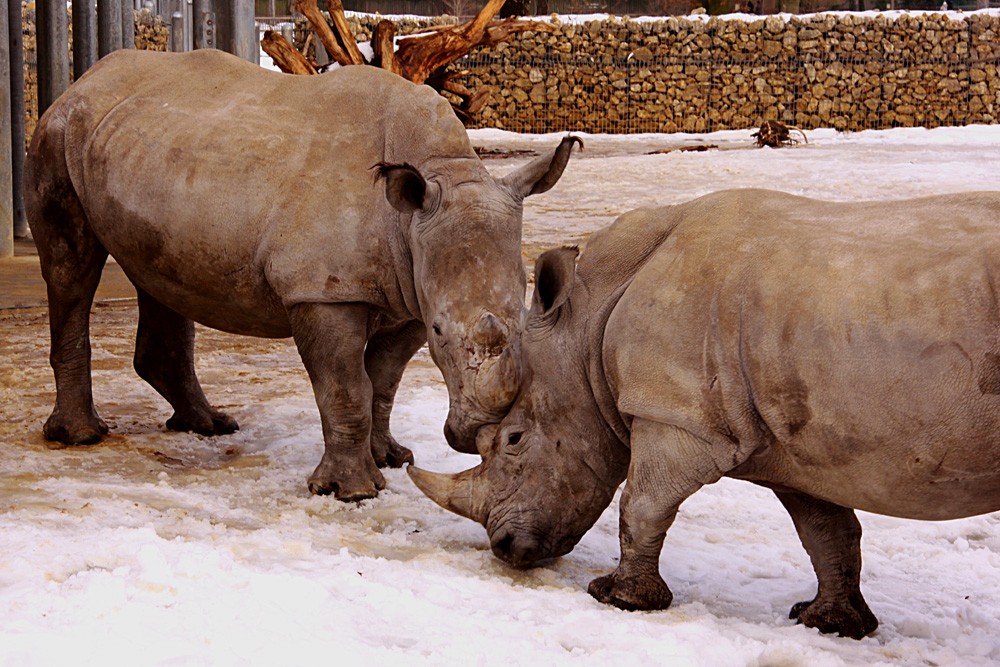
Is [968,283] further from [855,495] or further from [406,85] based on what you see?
[406,85]

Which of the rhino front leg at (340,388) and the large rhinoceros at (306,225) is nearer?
the large rhinoceros at (306,225)

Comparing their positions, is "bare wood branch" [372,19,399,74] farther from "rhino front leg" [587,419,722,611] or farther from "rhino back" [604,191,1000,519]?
"rhino front leg" [587,419,722,611]

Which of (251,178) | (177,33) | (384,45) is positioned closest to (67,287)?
(251,178)

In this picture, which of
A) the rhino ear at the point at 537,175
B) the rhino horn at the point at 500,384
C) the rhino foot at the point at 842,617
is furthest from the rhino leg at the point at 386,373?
the rhino foot at the point at 842,617

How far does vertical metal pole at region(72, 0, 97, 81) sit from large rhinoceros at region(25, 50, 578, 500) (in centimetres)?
741

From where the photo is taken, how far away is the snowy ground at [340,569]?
9.54 feet

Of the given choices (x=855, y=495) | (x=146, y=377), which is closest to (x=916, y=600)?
(x=855, y=495)

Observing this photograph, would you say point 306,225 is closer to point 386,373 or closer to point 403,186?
point 403,186

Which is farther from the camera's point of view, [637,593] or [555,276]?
[555,276]

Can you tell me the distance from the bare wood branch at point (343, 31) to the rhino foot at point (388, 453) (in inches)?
298

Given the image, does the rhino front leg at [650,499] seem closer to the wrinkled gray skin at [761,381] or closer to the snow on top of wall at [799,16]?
the wrinkled gray skin at [761,381]

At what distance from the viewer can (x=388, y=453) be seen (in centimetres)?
529

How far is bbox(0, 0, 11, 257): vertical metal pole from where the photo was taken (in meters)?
10.6

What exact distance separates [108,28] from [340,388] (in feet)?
30.7
